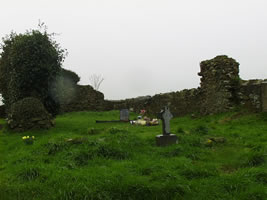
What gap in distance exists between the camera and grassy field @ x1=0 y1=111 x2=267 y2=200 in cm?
328

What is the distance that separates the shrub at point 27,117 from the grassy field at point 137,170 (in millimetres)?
3067

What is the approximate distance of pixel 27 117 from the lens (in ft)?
31.4

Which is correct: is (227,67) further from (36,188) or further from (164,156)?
(36,188)

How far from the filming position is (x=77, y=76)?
24797 millimetres

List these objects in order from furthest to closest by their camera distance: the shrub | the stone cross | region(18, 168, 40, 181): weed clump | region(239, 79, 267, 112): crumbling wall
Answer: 1. the shrub
2. region(239, 79, 267, 112): crumbling wall
3. the stone cross
4. region(18, 168, 40, 181): weed clump

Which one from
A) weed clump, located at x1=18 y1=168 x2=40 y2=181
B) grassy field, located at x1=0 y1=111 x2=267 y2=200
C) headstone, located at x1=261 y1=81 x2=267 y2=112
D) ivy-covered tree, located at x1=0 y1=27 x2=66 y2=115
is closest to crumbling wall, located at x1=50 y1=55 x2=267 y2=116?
A: headstone, located at x1=261 y1=81 x2=267 y2=112

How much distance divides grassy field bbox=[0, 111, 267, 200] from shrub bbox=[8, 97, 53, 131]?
3067 millimetres

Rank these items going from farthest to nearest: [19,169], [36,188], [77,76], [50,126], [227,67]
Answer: [77,76] < [227,67] < [50,126] < [19,169] < [36,188]

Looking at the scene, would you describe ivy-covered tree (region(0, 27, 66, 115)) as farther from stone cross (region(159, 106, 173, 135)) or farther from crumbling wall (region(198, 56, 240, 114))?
crumbling wall (region(198, 56, 240, 114))


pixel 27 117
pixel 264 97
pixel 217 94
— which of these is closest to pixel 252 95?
pixel 264 97

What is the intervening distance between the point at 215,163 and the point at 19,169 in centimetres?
383

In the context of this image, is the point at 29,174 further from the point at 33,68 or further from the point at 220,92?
the point at 220,92

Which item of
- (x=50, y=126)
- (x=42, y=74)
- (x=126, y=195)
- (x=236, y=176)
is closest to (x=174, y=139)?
(x=236, y=176)

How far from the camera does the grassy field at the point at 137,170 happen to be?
3.28 metres
